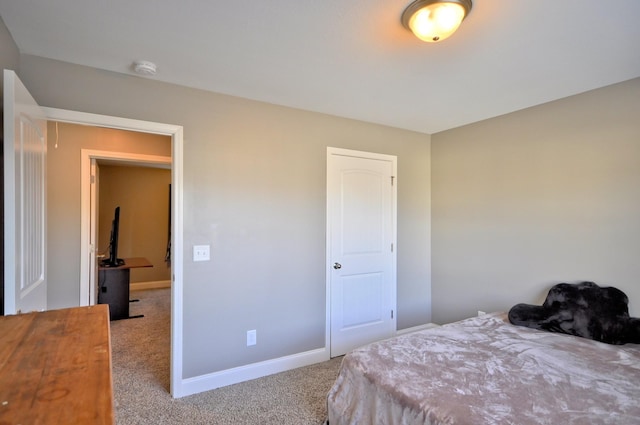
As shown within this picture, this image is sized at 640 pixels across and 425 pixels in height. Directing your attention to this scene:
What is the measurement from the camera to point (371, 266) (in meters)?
3.50

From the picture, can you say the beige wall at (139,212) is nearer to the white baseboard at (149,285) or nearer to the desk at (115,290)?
the white baseboard at (149,285)

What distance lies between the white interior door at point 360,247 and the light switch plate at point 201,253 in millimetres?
1152

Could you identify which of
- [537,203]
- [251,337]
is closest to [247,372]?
[251,337]

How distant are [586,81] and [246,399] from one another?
346cm

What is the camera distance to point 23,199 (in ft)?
5.21

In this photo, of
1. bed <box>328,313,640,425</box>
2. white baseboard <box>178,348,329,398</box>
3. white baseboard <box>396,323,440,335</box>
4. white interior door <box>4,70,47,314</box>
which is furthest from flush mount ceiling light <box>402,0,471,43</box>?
white baseboard <box>396,323,440,335</box>

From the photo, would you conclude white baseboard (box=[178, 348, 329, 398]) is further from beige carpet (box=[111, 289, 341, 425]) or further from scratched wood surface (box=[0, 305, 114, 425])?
scratched wood surface (box=[0, 305, 114, 425])

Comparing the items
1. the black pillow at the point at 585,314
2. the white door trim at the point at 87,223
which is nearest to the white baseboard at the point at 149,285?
the white door trim at the point at 87,223

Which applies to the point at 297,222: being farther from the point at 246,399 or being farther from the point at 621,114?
the point at 621,114

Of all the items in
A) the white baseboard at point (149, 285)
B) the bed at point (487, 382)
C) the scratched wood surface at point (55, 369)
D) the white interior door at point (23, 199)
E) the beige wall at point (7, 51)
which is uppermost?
the beige wall at point (7, 51)

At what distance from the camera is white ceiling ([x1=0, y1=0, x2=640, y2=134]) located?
62.9 inches

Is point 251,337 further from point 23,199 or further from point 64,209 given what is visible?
point 64,209

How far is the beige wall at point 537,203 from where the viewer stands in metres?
2.43

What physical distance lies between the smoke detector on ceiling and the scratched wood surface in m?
1.65
